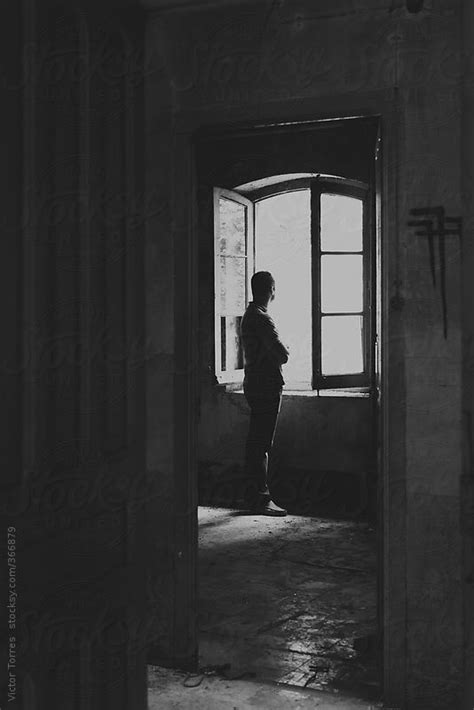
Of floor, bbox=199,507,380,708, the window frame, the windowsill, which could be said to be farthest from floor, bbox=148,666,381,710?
the window frame

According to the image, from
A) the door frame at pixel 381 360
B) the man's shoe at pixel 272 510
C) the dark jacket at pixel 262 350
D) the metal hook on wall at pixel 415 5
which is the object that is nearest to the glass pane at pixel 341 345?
the dark jacket at pixel 262 350

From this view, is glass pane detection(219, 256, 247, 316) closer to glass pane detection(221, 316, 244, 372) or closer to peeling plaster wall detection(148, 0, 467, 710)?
glass pane detection(221, 316, 244, 372)

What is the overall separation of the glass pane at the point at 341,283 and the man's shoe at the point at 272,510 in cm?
160

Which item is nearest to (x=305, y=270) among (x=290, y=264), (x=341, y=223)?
(x=290, y=264)

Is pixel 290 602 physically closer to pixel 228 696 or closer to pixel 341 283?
pixel 228 696

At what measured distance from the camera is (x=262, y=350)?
6312mm

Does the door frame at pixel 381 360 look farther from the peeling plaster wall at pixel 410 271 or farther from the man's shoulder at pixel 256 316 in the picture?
the man's shoulder at pixel 256 316

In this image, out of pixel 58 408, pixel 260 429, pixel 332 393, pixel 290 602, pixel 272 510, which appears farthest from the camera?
pixel 332 393

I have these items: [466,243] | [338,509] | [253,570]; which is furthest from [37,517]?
[338,509]

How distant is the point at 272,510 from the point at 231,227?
7.64 feet

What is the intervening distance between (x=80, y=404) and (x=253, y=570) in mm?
3014

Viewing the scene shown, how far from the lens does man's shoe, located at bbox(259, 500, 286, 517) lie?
6.55 metres

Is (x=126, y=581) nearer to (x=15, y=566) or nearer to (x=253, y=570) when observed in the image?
(x=15, y=566)

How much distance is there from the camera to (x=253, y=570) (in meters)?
5.15
